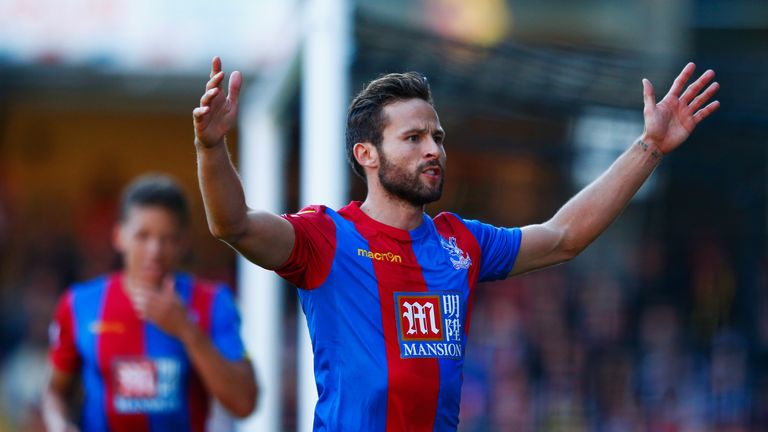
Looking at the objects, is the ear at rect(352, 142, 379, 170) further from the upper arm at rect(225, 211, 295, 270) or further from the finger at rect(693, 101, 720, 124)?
the finger at rect(693, 101, 720, 124)

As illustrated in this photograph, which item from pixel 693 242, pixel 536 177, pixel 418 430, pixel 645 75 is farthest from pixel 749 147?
pixel 418 430

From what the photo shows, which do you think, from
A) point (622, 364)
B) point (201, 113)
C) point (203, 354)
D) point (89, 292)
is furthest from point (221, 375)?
point (622, 364)

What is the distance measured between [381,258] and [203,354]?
61.7 inches

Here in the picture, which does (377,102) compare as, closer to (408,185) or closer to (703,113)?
(408,185)

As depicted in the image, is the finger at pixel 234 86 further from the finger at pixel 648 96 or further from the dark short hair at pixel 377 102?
the finger at pixel 648 96

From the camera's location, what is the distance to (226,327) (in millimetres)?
5633

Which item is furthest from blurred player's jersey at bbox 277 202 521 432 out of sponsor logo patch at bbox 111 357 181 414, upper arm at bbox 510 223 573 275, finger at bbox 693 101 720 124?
sponsor logo patch at bbox 111 357 181 414

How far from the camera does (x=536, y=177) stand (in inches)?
632

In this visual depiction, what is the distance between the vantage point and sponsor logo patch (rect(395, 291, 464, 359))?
152 inches

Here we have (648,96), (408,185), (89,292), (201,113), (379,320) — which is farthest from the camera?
(89,292)

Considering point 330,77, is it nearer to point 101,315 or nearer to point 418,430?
point 101,315

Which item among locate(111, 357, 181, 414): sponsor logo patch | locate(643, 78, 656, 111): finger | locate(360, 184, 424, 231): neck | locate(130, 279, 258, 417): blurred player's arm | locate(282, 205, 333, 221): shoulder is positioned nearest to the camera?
locate(282, 205, 333, 221): shoulder

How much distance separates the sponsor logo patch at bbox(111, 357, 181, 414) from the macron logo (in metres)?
1.89

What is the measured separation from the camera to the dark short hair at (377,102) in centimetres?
408
